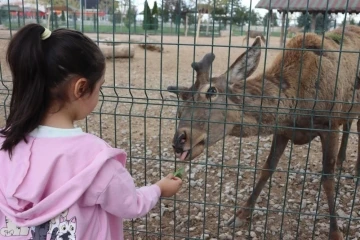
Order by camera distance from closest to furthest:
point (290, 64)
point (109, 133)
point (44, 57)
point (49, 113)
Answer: point (44, 57) < point (49, 113) < point (290, 64) < point (109, 133)

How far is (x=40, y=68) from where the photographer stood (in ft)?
6.15

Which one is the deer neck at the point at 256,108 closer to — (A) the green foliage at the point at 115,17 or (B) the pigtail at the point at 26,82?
(A) the green foliage at the point at 115,17

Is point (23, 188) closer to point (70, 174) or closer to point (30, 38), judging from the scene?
point (70, 174)

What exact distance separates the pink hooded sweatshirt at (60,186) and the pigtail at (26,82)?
0.06 m

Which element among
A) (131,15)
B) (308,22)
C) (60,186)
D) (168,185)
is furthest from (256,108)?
(60,186)

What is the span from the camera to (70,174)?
1.94 meters

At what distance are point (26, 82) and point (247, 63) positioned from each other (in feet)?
7.92

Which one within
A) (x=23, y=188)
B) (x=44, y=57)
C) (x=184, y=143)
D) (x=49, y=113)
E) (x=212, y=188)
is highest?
(x=44, y=57)

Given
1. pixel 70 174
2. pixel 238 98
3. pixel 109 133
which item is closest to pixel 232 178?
pixel 238 98

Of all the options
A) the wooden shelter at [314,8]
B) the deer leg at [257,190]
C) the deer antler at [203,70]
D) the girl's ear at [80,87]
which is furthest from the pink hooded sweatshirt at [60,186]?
the deer leg at [257,190]

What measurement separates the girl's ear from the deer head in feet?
5.45

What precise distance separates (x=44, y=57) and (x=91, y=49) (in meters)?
0.22

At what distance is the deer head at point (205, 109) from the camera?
3.70 meters

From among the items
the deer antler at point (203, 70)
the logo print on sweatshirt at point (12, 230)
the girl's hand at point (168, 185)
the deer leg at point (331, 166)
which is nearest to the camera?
the logo print on sweatshirt at point (12, 230)
